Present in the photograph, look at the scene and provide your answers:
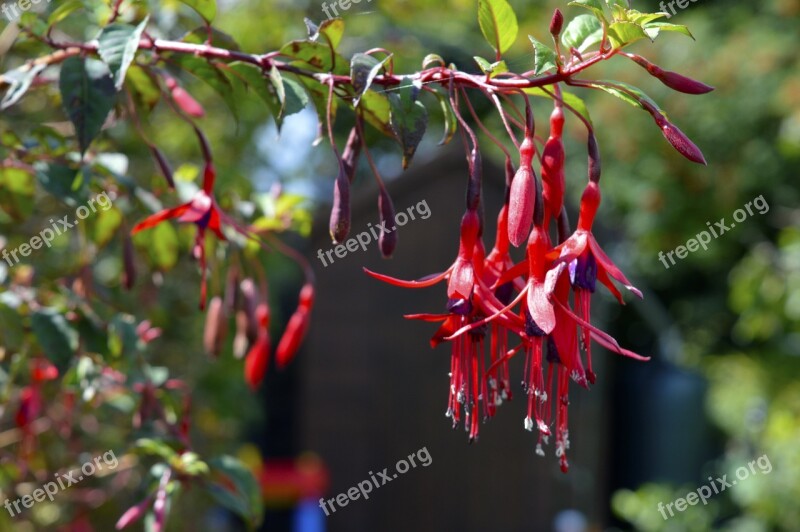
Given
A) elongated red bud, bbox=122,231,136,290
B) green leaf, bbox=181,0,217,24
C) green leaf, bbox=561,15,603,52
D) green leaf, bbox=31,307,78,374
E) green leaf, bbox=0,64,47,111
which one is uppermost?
green leaf, bbox=181,0,217,24

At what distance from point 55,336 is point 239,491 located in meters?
0.23

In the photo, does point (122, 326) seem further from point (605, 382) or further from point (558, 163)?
point (605, 382)

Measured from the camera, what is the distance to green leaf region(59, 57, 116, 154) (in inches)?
28.0

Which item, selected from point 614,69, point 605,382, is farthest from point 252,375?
point 614,69

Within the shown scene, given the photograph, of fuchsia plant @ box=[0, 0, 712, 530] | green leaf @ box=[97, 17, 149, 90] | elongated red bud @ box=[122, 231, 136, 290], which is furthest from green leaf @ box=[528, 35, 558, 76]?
elongated red bud @ box=[122, 231, 136, 290]

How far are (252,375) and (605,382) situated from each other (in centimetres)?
297

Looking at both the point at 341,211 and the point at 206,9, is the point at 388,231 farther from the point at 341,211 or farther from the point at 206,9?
the point at 206,9

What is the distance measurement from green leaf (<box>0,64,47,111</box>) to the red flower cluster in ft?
1.19

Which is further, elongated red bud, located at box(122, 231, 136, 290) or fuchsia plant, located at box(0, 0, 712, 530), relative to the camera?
elongated red bud, located at box(122, 231, 136, 290)

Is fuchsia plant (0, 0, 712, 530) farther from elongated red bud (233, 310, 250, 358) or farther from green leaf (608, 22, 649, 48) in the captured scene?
elongated red bud (233, 310, 250, 358)

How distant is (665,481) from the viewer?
12.9 ft

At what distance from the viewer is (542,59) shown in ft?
1.90

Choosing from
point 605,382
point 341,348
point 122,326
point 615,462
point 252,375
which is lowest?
point 615,462

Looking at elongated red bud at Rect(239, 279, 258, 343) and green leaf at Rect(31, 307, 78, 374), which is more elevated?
green leaf at Rect(31, 307, 78, 374)
